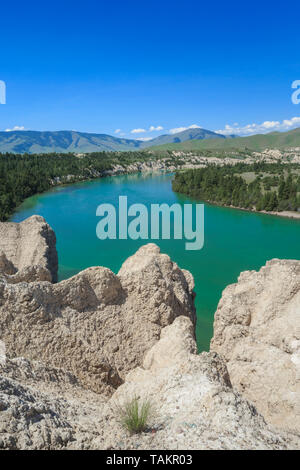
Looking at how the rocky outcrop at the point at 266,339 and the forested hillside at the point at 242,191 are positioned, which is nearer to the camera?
the rocky outcrop at the point at 266,339

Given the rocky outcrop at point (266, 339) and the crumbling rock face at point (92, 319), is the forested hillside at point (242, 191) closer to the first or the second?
the rocky outcrop at point (266, 339)

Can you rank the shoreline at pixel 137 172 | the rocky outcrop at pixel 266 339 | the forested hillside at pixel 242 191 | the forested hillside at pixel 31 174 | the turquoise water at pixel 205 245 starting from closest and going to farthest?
the rocky outcrop at pixel 266 339 < the turquoise water at pixel 205 245 < the shoreline at pixel 137 172 < the forested hillside at pixel 242 191 < the forested hillside at pixel 31 174

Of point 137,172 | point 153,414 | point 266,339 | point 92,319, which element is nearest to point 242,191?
point 266,339

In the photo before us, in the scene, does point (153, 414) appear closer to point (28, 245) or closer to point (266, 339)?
point (266, 339)

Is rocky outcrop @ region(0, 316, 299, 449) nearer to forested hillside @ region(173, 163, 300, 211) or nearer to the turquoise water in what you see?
the turquoise water

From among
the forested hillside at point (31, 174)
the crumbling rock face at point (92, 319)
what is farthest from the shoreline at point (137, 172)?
the crumbling rock face at point (92, 319)

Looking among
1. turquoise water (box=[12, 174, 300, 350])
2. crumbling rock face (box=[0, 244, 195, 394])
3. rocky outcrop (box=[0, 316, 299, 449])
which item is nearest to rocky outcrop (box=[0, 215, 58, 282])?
crumbling rock face (box=[0, 244, 195, 394])

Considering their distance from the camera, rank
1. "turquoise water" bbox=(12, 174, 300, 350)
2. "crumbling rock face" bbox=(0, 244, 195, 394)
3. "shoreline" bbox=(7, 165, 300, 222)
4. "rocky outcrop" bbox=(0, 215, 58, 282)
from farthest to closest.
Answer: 1. "shoreline" bbox=(7, 165, 300, 222)
2. "turquoise water" bbox=(12, 174, 300, 350)
3. "rocky outcrop" bbox=(0, 215, 58, 282)
4. "crumbling rock face" bbox=(0, 244, 195, 394)
